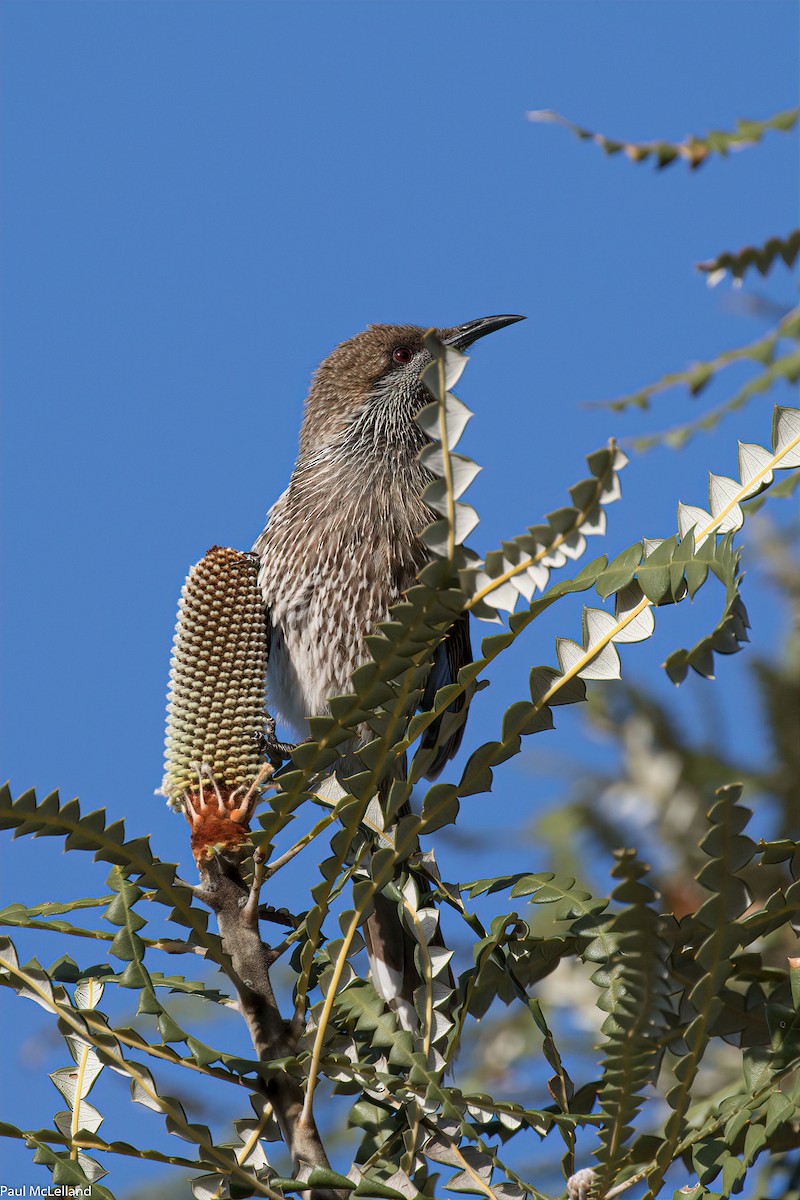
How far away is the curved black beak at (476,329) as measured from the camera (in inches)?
180

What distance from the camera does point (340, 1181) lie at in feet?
4.26

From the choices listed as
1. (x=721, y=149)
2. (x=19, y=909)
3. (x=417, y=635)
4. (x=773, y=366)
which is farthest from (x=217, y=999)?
(x=721, y=149)

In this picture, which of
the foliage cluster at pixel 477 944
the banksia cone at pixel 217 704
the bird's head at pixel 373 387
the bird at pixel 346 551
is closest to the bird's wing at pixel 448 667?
the bird at pixel 346 551

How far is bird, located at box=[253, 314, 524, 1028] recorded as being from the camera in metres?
4.03

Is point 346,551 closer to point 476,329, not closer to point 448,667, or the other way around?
point 448,667

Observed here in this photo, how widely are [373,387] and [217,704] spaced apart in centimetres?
317

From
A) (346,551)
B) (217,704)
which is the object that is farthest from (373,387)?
(217,704)

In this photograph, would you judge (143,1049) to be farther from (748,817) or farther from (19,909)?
(748,817)

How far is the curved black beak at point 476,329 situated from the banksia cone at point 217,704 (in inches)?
103

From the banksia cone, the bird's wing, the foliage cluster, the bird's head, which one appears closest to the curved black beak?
the bird's head

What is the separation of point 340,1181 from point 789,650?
2.08 meters

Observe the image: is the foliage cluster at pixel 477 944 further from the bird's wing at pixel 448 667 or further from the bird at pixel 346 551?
the bird's wing at pixel 448 667

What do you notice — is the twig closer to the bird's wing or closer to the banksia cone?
the banksia cone

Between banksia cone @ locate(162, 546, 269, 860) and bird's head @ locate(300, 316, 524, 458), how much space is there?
8.45 ft
